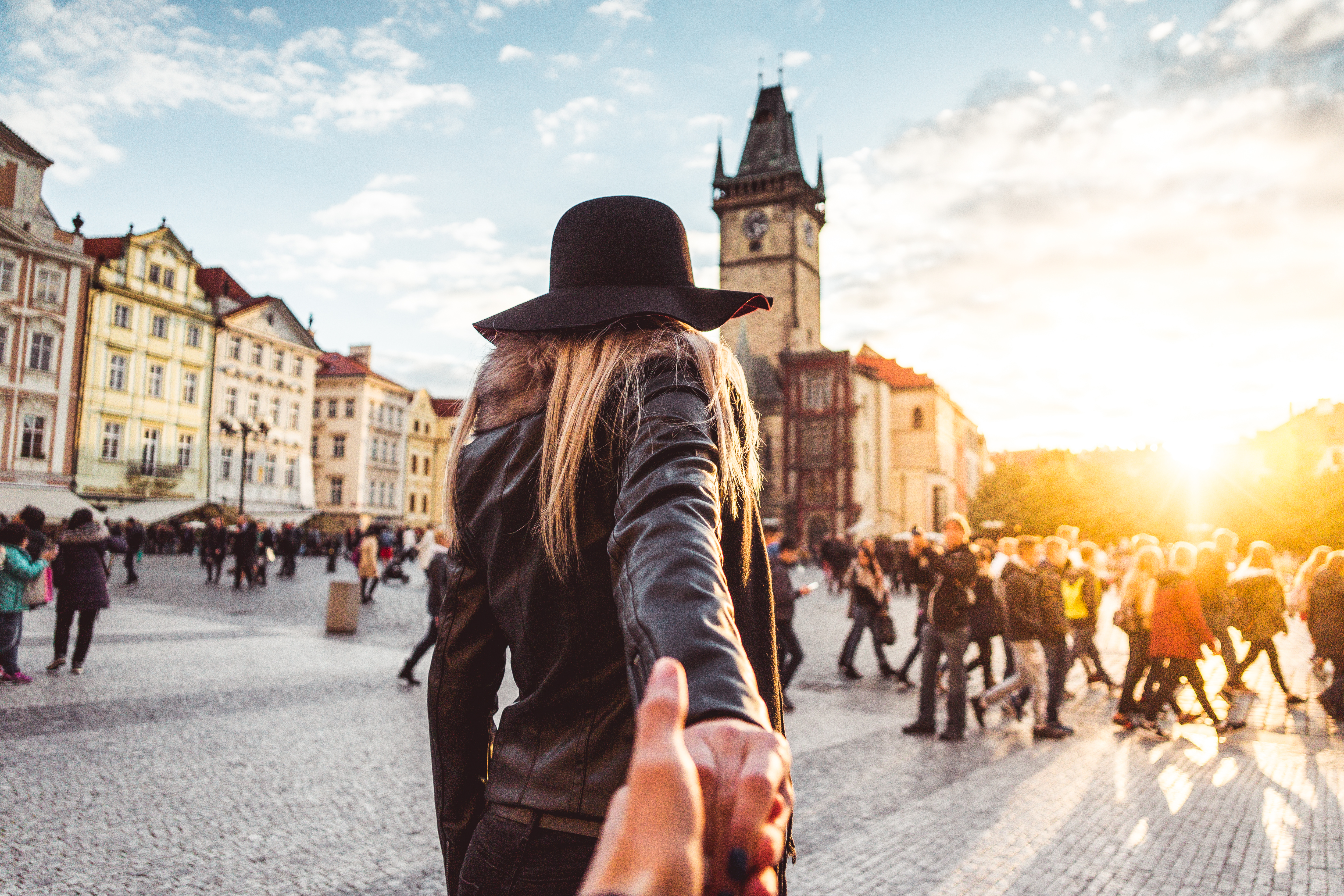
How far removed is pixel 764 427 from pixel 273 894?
5713 cm

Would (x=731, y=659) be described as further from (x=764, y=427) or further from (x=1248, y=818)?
(x=764, y=427)

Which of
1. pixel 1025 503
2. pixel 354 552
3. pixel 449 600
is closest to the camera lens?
pixel 449 600

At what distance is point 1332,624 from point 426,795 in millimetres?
10579

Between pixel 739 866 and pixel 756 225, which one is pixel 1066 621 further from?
pixel 756 225

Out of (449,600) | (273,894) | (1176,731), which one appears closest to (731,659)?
(449,600)

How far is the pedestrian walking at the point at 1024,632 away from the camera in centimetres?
910

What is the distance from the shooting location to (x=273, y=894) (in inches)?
168

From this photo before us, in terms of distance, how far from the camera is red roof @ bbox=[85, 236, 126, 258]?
137 feet

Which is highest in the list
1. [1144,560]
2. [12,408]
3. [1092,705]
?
[12,408]

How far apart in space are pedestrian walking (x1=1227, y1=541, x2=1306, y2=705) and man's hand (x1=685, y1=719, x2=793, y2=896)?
41.7ft

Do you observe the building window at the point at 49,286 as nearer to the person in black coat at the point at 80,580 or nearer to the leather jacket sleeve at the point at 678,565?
the person in black coat at the point at 80,580

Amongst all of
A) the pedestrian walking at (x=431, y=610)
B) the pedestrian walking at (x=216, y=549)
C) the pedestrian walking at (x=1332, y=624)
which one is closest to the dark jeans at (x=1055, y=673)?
the pedestrian walking at (x=1332, y=624)

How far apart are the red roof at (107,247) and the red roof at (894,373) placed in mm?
48365

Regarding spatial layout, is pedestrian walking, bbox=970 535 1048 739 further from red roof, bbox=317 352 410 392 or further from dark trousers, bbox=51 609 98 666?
red roof, bbox=317 352 410 392
